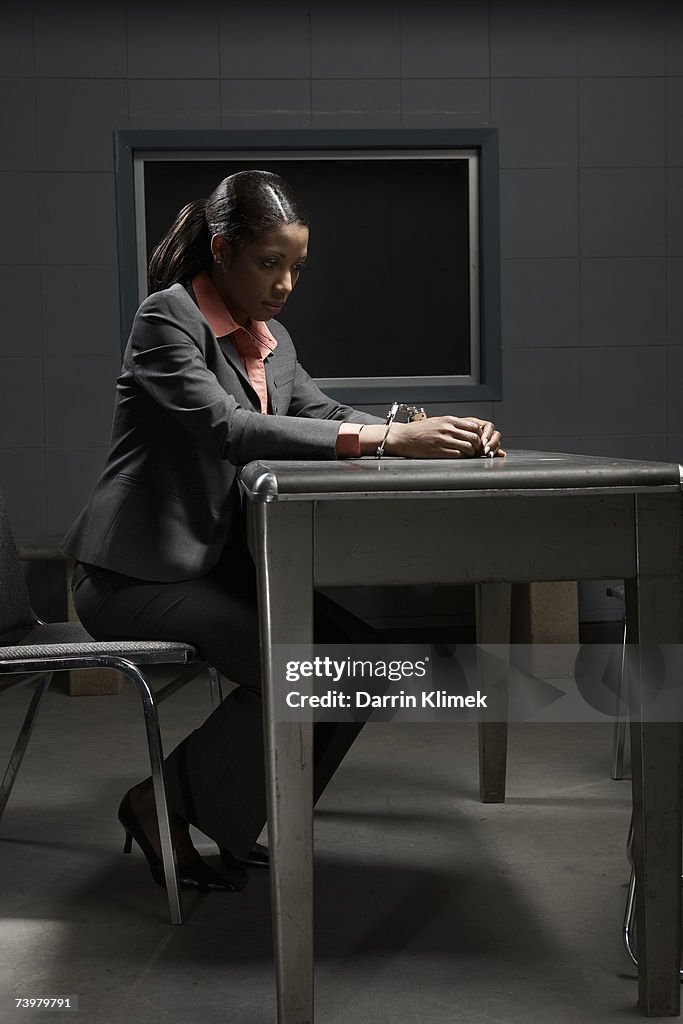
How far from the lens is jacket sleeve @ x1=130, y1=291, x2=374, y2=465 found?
1.96 metres

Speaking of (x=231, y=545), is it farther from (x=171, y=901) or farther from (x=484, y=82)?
(x=484, y=82)

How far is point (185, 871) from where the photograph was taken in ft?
7.25

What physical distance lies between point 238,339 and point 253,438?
0.39 metres

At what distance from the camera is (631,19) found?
4.64 metres

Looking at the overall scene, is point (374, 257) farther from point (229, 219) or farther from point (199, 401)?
point (199, 401)

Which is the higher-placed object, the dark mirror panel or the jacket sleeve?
the dark mirror panel

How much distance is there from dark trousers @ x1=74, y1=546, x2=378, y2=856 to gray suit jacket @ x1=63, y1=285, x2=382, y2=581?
53mm

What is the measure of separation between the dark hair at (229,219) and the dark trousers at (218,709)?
2.03 ft

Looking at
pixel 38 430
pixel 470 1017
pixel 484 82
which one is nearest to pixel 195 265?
pixel 470 1017

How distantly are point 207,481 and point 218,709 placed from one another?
1.37 feet

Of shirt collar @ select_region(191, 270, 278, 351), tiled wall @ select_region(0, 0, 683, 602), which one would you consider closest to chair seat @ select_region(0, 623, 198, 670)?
shirt collar @ select_region(191, 270, 278, 351)

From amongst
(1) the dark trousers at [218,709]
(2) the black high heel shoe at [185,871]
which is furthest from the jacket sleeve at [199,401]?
(2) the black high heel shoe at [185,871]

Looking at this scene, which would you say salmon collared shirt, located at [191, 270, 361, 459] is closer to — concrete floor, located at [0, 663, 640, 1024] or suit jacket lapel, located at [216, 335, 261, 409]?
suit jacket lapel, located at [216, 335, 261, 409]

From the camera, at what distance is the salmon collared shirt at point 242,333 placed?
86.4 inches
